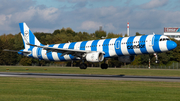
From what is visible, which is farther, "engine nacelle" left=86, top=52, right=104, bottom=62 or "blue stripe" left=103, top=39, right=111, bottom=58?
"blue stripe" left=103, top=39, right=111, bottom=58

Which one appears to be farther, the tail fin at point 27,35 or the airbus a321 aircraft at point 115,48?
the tail fin at point 27,35

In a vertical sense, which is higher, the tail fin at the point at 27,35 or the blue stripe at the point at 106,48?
the tail fin at the point at 27,35

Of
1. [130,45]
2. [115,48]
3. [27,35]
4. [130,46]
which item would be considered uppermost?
[27,35]

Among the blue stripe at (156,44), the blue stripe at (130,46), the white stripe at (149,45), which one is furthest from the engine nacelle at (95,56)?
the blue stripe at (156,44)

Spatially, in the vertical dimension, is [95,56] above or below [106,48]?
below

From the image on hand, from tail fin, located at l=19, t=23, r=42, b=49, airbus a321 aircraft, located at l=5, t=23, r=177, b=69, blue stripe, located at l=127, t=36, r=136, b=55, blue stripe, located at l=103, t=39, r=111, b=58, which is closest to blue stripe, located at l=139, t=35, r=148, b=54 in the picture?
airbus a321 aircraft, located at l=5, t=23, r=177, b=69

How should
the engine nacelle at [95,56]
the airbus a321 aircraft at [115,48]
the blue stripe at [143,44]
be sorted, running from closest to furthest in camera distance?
the airbus a321 aircraft at [115,48] < the blue stripe at [143,44] < the engine nacelle at [95,56]

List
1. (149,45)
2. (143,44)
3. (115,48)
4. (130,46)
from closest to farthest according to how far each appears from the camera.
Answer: (149,45), (143,44), (130,46), (115,48)

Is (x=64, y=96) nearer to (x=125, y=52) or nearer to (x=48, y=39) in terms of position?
(x=125, y=52)

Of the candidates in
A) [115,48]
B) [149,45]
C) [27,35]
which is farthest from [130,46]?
[27,35]

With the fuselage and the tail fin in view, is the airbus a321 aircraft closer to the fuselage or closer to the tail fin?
the fuselage

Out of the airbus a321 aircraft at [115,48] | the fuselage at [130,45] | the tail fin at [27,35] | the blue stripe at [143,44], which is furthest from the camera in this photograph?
the tail fin at [27,35]

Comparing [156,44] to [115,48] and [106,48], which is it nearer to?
[115,48]

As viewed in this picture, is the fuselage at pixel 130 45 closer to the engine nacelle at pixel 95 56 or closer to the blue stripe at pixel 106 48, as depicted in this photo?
the blue stripe at pixel 106 48
